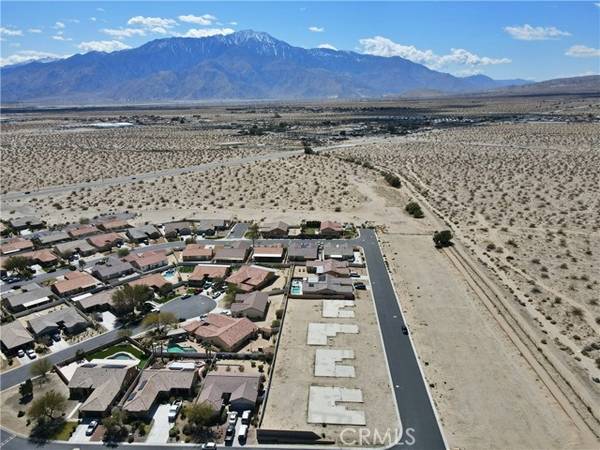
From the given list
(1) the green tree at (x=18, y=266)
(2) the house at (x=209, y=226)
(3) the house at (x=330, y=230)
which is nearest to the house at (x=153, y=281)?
(1) the green tree at (x=18, y=266)

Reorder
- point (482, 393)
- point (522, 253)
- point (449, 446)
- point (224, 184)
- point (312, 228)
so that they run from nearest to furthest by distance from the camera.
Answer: point (449, 446)
point (482, 393)
point (522, 253)
point (312, 228)
point (224, 184)

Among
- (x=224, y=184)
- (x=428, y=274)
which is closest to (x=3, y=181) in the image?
(x=224, y=184)

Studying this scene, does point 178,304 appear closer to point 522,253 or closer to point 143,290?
point 143,290

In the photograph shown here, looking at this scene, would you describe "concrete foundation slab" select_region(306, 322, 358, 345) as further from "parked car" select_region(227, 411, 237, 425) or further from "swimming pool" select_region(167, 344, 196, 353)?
"swimming pool" select_region(167, 344, 196, 353)

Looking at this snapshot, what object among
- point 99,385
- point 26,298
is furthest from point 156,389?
point 26,298

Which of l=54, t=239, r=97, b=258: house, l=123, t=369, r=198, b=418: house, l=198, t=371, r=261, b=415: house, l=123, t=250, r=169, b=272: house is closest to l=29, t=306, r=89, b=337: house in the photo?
l=123, t=369, r=198, b=418: house

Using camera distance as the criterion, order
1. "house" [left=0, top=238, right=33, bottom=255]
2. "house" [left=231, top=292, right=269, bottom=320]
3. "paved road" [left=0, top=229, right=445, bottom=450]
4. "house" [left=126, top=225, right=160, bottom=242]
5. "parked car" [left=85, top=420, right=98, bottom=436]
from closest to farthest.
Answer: "paved road" [left=0, top=229, right=445, bottom=450], "parked car" [left=85, top=420, right=98, bottom=436], "house" [left=231, top=292, right=269, bottom=320], "house" [left=0, top=238, right=33, bottom=255], "house" [left=126, top=225, right=160, bottom=242]
